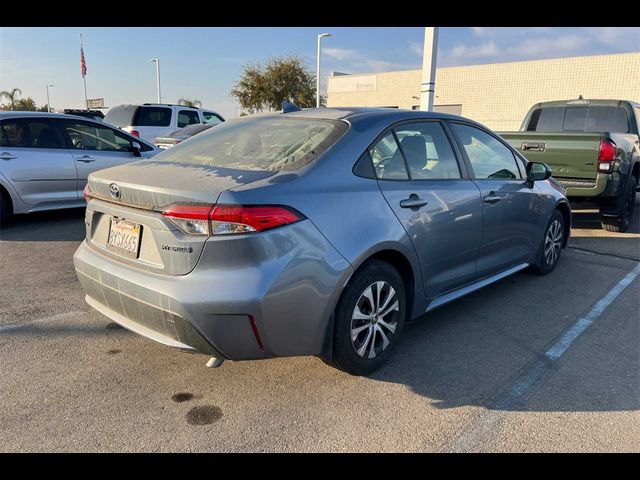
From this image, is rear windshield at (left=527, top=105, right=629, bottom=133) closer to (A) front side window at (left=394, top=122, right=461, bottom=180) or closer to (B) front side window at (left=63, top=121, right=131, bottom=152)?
(A) front side window at (left=394, top=122, right=461, bottom=180)

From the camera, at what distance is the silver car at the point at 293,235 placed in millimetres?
2480

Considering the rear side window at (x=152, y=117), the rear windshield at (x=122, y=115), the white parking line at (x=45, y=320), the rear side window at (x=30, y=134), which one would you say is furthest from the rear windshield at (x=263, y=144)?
the rear windshield at (x=122, y=115)

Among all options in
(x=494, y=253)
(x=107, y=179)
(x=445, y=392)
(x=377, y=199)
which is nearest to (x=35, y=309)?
(x=107, y=179)

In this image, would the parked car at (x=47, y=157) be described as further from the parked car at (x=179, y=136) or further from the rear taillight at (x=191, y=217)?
the rear taillight at (x=191, y=217)

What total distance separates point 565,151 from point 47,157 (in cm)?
712

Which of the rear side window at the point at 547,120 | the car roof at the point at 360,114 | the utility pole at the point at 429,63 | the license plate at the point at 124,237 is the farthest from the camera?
the rear side window at the point at 547,120

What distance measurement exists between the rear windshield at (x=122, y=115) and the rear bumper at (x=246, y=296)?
11680mm

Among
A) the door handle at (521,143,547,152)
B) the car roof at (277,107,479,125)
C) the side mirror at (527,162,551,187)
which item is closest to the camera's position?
the car roof at (277,107,479,125)

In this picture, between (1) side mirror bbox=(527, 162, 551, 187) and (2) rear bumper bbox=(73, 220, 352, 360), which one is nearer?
(2) rear bumper bbox=(73, 220, 352, 360)

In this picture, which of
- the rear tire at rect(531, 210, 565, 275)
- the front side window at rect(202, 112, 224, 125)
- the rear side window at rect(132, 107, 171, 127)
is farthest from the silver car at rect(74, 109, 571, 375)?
the front side window at rect(202, 112, 224, 125)

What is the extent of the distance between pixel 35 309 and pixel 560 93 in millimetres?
34177

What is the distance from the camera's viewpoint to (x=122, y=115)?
44.6 ft

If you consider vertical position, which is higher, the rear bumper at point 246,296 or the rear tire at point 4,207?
the rear bumper at point 246,296

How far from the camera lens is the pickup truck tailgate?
676 centimetres
